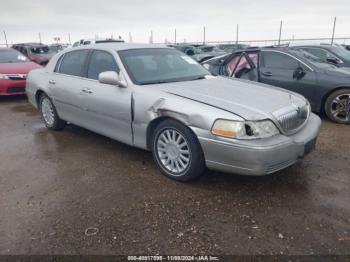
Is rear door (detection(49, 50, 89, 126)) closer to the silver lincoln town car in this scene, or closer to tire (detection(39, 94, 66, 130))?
the silver lincoln town car

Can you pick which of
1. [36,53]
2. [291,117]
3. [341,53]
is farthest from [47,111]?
[36,53]

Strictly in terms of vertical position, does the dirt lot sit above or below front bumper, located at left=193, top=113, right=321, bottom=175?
below

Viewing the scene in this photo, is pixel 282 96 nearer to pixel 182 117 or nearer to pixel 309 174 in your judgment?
pixel 309 174

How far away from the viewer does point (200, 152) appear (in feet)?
10.9

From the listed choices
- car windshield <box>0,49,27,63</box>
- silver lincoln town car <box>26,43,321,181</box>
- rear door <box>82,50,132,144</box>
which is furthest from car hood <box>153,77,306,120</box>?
car windshield <box>0,49,27,63</box>

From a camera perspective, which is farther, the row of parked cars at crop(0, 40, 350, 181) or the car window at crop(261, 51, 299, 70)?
the car window at crop(261, 51, 299, 70)

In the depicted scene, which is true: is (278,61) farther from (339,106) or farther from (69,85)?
(69,85)

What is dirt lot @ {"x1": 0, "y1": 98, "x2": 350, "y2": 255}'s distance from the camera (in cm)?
257

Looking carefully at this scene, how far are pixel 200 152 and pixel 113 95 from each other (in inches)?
56.5

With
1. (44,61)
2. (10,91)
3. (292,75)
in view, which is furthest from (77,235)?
(44,61)

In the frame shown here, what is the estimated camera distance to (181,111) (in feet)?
11.0

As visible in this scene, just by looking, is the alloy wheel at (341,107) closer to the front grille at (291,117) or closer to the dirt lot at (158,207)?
the dirt lot at (158,207)

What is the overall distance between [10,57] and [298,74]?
8088mm

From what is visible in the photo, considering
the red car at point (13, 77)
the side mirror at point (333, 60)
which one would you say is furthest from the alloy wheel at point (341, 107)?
the red car at point (13, 77)
